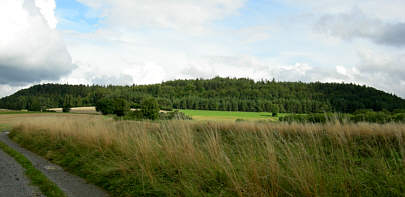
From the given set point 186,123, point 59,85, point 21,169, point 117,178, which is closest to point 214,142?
point 186,123

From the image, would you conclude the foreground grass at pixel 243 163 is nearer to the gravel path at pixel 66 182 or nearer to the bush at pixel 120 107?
the gravel path at pixel 66 182

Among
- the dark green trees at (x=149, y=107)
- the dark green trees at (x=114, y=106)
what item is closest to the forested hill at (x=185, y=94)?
the dark green trees at (x=114, y=106)

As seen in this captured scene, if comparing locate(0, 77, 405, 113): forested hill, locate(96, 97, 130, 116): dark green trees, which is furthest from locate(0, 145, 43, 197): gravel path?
locate(96, 97, 130, 116): dark green trees

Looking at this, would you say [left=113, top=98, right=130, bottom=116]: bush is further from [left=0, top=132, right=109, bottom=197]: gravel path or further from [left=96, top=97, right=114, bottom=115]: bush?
[left=0, top=132, right=109, bottom=197]: gravel path

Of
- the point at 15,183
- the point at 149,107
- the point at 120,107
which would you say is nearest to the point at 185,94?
the point at 120,107

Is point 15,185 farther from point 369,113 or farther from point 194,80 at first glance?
point 194,80

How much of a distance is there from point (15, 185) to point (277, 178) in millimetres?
7188

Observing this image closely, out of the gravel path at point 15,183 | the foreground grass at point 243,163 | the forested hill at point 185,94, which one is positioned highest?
the forested hill at point 185,94

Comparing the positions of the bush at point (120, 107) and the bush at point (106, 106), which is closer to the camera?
the bush at point (120, 107)

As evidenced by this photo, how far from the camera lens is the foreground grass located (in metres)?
3.91

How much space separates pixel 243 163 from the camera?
16.0 feet

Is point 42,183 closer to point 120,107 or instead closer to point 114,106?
point 120,107

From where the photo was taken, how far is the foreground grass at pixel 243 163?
12.8 ft

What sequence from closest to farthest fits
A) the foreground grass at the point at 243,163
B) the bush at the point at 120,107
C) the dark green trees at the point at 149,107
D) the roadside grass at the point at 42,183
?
the foreground grass at the point at 243,163, the roadside grass at the point at 42,183, the dark green trees at the point at 149,107, the bush at the point at 120,107
